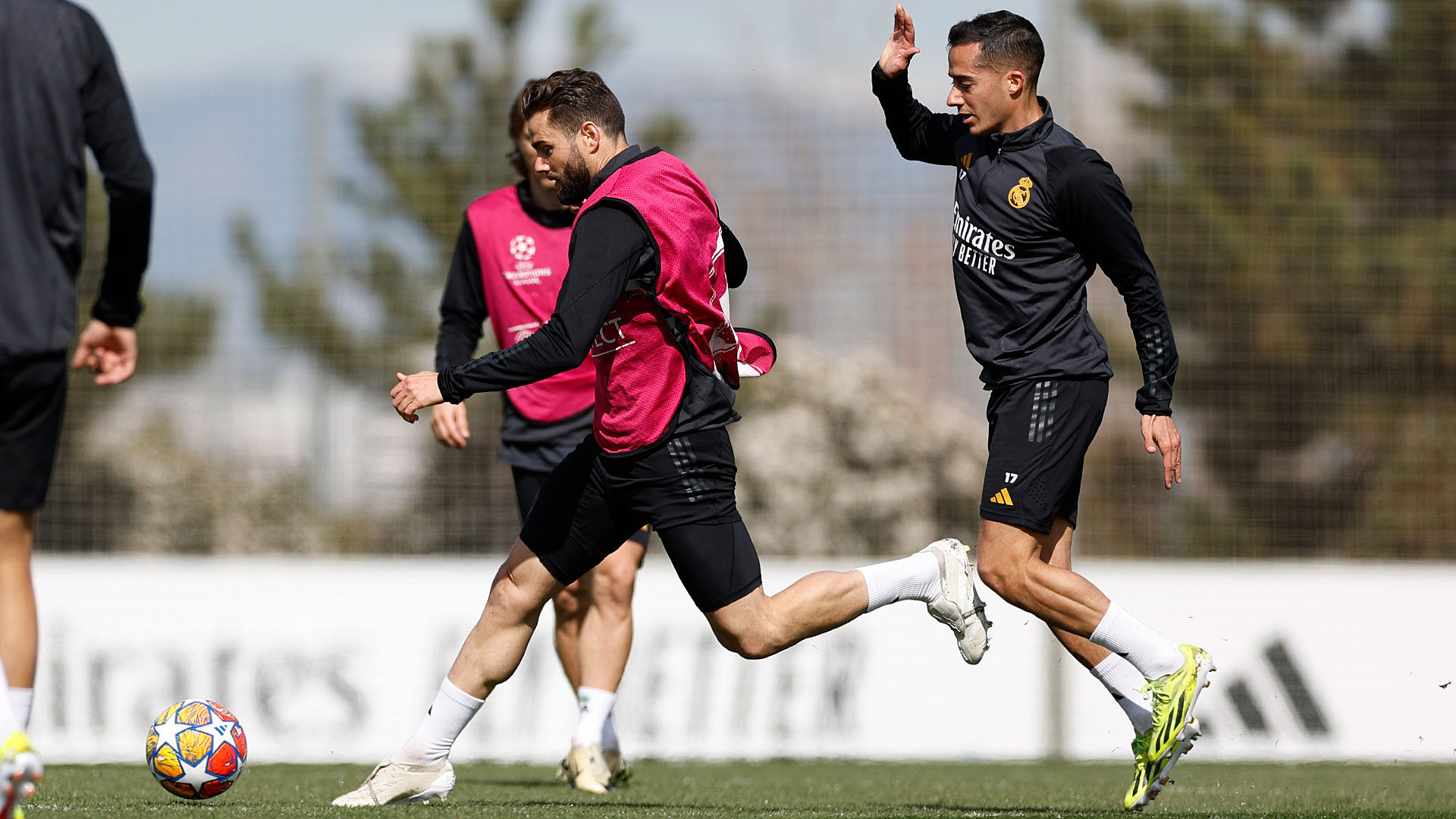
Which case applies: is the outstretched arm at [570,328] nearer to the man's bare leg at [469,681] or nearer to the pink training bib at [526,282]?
the man's bare leg at [469,681]

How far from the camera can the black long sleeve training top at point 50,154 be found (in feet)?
12.0

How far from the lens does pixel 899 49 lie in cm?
546

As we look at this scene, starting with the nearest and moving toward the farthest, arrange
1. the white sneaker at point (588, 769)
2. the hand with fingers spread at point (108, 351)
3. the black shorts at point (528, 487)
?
the hand with fingers spread at point (108, 351) < the white sneaker at point (588, 769) < the black shorts at point (528, 487)

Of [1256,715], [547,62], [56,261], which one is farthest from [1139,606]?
[56,261]

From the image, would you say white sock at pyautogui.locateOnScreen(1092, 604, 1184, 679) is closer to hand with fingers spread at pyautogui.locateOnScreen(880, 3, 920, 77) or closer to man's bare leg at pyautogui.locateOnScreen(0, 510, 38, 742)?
hand with fingers spread at pyautogui.locateOnScreen(880, 3, 920, 77)

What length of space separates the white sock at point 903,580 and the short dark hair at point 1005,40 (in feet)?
4.96

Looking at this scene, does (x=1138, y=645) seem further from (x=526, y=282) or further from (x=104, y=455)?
(x=104, y=455)

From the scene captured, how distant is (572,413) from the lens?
6.39 meters

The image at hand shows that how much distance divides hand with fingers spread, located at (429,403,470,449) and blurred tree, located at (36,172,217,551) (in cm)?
551

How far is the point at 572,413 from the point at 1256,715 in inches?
173

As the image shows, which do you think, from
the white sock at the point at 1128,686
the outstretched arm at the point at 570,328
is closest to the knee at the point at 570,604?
the white sock at the point at 1128,686

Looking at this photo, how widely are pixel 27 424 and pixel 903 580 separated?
2.45 metres

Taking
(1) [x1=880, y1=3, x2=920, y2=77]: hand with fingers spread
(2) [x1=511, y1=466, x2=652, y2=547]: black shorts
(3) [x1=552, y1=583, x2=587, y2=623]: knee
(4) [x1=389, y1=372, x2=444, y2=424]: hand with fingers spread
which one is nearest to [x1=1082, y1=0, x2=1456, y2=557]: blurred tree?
(2) [x1=511, y1=466, x2=652, y2=547]: black shorts

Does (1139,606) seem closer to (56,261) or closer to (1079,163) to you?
(1079,163)
